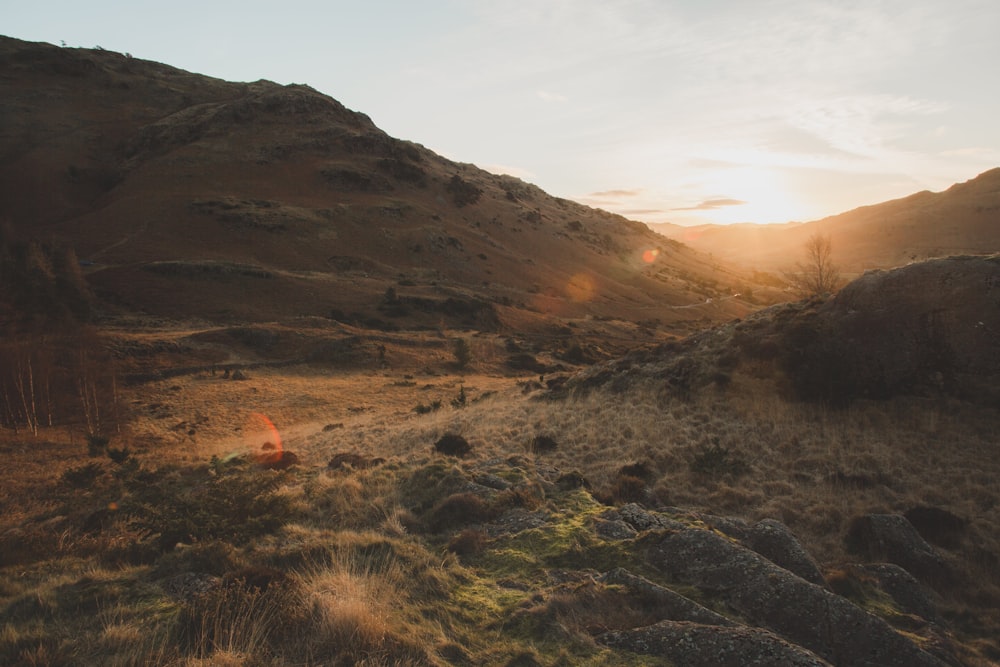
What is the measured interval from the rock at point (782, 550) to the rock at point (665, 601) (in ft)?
6.26

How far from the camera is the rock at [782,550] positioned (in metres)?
6.57

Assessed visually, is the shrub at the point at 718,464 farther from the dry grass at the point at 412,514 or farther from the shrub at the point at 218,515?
the shrub at the point at 218,515

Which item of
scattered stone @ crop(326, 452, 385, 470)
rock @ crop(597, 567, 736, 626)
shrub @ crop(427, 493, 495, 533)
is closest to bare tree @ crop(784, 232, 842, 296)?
shrub @ crop(427, 493, 495, 533)

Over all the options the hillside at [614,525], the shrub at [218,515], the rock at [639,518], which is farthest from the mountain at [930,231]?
the shrub at [218,515]

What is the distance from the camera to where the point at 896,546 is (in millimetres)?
8133

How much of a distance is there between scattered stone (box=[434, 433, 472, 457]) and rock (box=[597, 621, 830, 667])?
11340 mm

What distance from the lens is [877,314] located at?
15.4 m

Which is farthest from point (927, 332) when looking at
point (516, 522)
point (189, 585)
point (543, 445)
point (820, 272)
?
point (820, 272)

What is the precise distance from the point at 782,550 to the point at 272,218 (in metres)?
90.3

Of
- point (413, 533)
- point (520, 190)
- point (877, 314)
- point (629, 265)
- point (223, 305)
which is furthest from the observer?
point (520, 190)

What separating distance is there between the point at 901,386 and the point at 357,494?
49.6 feet

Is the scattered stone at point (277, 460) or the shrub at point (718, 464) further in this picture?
the scattered stone at point (277, 460)

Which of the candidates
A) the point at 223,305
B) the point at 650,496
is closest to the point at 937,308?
the point at 650,496

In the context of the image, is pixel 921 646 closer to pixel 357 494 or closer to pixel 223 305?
pixel 357 494
